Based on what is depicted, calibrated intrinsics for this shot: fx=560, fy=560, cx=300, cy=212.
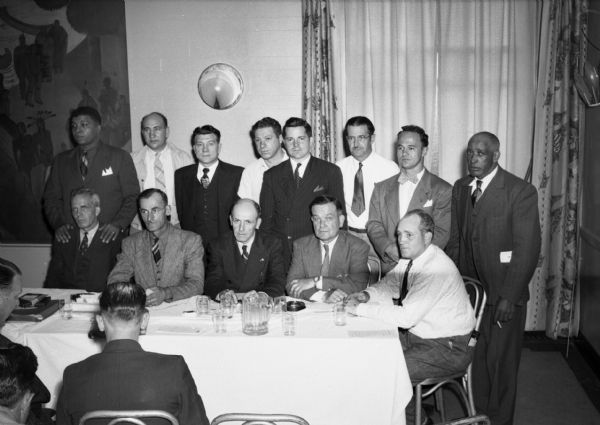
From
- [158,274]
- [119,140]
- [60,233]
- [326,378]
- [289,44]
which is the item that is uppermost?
[289,44]

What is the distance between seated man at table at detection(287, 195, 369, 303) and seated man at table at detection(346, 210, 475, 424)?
1.81 feet

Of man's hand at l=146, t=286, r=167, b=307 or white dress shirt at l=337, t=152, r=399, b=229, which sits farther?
white dress shirt at l=337, t=152, r=399, b=229

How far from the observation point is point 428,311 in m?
3.14

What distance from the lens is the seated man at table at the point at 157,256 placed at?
3.92 metres

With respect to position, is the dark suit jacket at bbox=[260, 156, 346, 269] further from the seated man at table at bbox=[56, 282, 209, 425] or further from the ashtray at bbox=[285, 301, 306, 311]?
the seated man at table at bbox=[56, 282, 209, 425]

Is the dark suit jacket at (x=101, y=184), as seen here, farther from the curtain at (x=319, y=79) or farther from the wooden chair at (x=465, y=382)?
the wooden chair at (x=465, y=382)

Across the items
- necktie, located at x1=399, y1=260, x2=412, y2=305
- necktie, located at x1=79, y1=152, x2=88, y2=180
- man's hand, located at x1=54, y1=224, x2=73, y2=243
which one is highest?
necktie, located at x1=79, y1=152, x2=88, y2=180

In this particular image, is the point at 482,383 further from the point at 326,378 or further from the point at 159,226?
the point at 159,226

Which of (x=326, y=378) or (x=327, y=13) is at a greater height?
(x=327, y=13)

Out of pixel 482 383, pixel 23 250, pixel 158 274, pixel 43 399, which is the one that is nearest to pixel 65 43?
pixel 23 250

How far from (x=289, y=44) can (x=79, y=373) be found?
14.1 feet

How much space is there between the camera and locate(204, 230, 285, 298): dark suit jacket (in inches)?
155

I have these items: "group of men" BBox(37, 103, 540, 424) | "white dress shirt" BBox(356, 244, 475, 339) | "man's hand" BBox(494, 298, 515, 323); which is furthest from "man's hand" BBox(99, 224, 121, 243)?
"man's hand" BBox(494, 298, 515, 323)

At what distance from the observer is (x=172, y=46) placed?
566 cm
